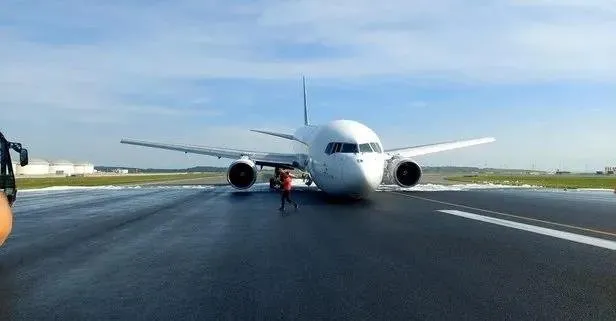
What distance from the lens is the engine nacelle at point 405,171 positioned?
1244 inches

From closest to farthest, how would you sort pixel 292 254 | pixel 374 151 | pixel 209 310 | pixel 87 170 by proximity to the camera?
1. pixel 209 310
2. pixel 292 254
3. pixel 374 151
4. pixel 87 170

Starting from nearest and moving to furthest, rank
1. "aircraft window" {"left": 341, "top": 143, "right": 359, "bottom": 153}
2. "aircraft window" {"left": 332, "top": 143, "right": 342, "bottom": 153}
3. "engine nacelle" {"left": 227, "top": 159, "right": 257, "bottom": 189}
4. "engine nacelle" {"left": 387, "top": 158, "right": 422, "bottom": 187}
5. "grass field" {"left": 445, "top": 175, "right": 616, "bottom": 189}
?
1. "aircraft window" {"left": 341, "top": 143, "right": 359, "bottom": 153}
2. "aircraft window" {"left": 332, "top": 143, "right": 342, "bottom": 153}
3. "engine nacelle" {"left": 387, "top": 158, "right": 422, "bottom": 187}
4. "engine nacelle" {"left": 227, "top": 159, "right": 257, "bottom": 189}
5. "grass field" {"left": 445, "top": 175, "right": 616, "bottom": 189}

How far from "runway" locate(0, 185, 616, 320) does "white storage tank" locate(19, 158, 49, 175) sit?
12600 cm

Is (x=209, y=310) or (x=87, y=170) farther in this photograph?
(x=87, y=170)

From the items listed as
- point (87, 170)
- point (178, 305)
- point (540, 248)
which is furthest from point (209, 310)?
point (87, 170)

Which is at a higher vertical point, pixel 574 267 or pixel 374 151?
pixel 374 151

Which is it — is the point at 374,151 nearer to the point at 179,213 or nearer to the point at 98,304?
the point at 179,213

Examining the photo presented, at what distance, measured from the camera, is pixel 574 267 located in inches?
343

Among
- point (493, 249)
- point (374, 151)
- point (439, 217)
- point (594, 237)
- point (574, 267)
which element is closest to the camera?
point (574, 267)

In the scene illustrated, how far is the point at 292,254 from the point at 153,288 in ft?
11.3

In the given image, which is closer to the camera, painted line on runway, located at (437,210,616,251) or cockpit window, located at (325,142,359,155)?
painted line on runway, located at (437,210,616,251)

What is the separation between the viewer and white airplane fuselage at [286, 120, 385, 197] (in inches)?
889

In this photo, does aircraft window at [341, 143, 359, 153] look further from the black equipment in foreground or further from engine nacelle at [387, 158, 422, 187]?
the black equipment in foreground

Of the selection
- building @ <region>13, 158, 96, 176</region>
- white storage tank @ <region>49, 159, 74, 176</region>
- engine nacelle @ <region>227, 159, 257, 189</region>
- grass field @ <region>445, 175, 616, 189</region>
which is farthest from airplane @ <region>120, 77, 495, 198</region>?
white storage tank @ <region>49, 159, 74, 176</region>
